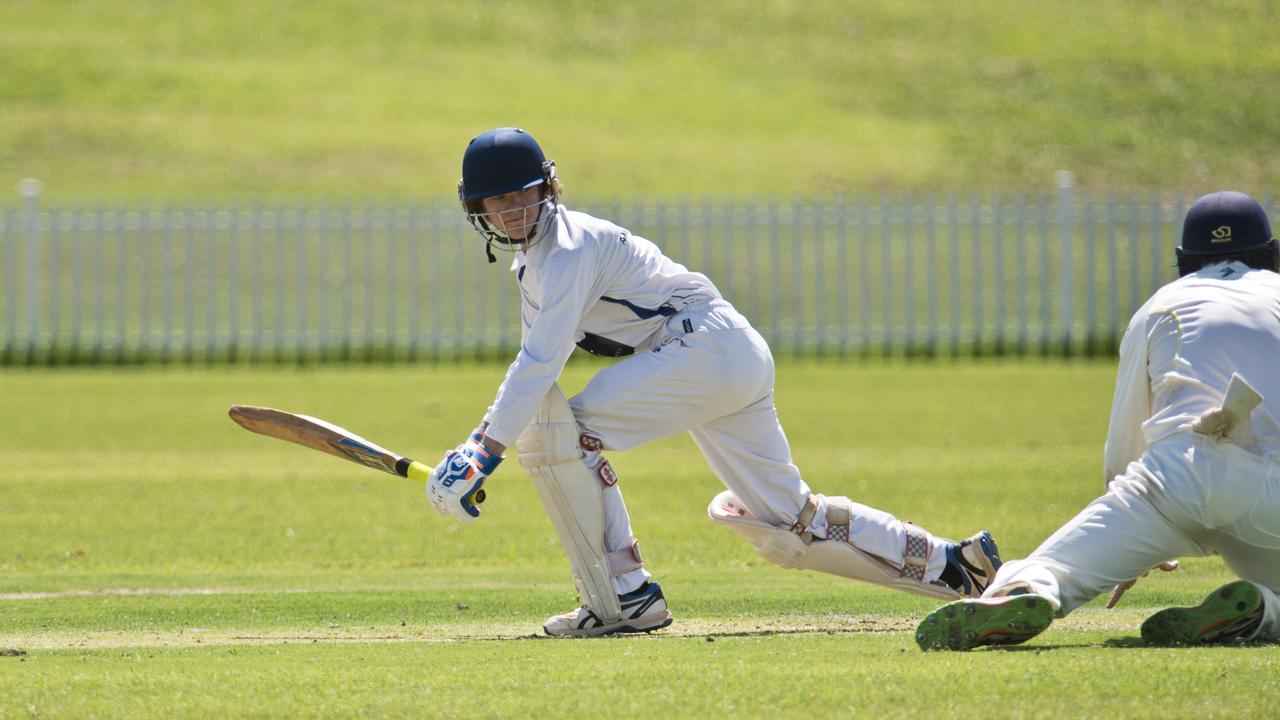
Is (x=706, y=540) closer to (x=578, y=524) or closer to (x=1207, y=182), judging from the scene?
(x=578, y=524)

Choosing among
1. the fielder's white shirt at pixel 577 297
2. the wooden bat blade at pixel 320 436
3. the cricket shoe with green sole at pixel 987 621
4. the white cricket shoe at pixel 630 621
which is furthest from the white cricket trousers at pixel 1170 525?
the wooden bat blade at pixel 320 436

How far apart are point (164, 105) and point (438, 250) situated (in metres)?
12.9

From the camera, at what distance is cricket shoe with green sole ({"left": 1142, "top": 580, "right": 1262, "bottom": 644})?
496cm

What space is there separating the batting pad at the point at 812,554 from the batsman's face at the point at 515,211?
1169 mm

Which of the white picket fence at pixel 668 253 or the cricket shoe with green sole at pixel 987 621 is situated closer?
the cricket shoe with green sole at pixel 987 621

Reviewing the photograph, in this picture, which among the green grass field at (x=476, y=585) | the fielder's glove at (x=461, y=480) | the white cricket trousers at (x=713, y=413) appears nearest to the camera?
the green grass field at (x=476, y=585)

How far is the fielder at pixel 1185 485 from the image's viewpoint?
16.3 ft

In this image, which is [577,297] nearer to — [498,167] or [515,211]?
[515,211]

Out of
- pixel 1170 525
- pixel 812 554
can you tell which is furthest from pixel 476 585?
pixel 1170 525

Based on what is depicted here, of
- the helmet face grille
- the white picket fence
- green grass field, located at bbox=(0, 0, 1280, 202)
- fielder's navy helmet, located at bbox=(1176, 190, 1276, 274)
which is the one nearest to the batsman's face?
the helmet face grille

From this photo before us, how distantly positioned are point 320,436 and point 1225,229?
3158 mm

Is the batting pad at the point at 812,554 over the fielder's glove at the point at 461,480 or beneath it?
beneath

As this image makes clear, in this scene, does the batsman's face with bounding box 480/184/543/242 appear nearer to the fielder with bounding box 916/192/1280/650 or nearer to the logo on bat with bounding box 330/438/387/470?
the logo on bat with bounding box 330/438/387/470

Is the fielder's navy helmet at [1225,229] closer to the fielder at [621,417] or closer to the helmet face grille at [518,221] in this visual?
the fielder at [621,417]
